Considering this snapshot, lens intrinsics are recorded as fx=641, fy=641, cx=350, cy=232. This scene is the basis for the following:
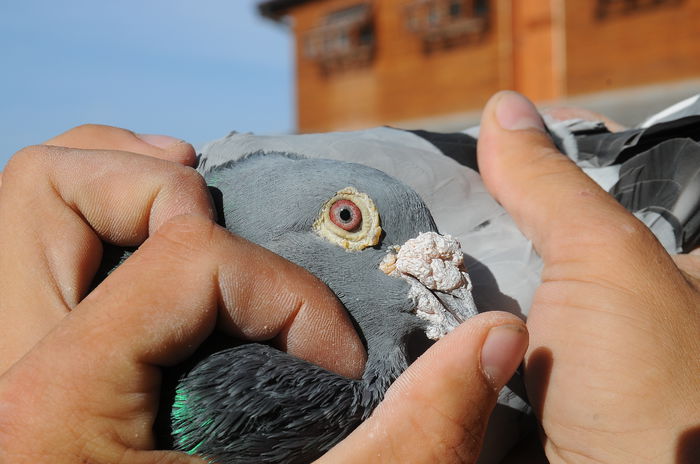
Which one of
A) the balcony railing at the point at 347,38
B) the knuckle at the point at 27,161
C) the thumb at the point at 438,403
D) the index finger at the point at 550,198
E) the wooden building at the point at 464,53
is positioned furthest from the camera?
the balcony railing at the point at 347,38

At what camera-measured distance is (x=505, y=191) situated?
138 cm

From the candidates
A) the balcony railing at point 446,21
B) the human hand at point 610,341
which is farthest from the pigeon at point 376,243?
the balcony railing at point 446,21

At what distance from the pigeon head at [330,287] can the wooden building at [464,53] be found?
256 inches

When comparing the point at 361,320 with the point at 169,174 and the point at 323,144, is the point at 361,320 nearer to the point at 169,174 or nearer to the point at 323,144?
the point at 169,174

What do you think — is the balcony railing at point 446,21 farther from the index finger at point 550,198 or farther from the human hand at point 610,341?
the human hand at point 610,341

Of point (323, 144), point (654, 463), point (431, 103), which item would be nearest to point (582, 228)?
point (654, 463)

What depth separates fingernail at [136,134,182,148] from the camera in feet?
4.07

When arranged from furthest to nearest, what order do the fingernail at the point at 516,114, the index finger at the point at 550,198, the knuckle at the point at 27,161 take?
the fingernail at the point at 516,114, the index finger at the point at 550,198, the knuckle at the point at 27,161

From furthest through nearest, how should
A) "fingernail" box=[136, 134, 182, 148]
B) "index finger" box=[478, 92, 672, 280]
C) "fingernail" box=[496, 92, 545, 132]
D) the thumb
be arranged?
1. "fingernail" box=[496, 92, 545, 132]
2. "fingernail" box=[136, 134, 182, 148]
3. "index finger" box=[478, 92, 672, 280]
4. the thumb

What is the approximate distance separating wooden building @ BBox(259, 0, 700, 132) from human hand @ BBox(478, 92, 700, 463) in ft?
20.6

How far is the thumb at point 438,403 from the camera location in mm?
899

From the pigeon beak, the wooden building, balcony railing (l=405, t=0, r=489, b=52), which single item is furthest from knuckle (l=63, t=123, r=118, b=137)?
balcony railing (l=405, t=0, r=489, b=52)

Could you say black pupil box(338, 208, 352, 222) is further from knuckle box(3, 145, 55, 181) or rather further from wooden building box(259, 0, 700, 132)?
wooden building box(259, 0, 700, 132)

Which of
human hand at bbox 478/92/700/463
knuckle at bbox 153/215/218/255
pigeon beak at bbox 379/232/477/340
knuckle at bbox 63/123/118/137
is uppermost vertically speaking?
knuckle at bbox 63/123/118/137
